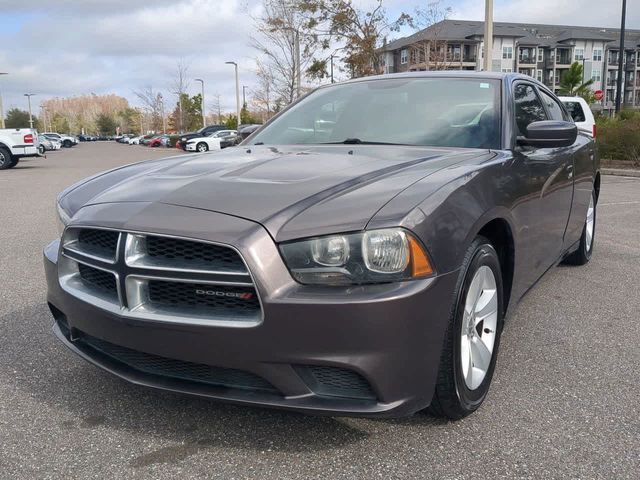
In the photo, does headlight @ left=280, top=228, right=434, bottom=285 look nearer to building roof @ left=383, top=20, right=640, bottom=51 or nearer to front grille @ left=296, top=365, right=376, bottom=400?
front grille @ left=296, top=365, right=376, bottom=400

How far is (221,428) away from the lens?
2496 millimetres

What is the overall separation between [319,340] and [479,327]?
3.06ft

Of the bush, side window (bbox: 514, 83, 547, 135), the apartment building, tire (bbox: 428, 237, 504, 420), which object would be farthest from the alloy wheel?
the apartment building

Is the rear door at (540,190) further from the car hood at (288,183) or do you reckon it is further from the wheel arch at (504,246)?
the car hood at (288,183)

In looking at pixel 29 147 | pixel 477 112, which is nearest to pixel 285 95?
pixel 29 147

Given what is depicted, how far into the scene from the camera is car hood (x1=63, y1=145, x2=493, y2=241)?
84.7 inches

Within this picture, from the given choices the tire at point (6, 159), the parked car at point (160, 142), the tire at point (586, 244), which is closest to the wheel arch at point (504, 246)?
the tire at point (586, 244)

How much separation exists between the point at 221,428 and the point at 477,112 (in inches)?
83.8

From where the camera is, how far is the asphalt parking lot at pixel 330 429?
2.21 meters

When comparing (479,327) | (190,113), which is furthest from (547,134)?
(190,113)

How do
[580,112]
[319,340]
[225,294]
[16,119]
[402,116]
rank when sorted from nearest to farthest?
[319,340], [225,294], [402,116], [580,112], [16,119]

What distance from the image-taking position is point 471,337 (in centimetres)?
257

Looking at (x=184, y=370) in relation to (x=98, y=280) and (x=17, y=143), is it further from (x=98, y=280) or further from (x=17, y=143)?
(x=17, y=143)

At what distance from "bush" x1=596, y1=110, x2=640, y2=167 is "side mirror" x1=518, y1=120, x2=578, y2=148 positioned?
561 inches
